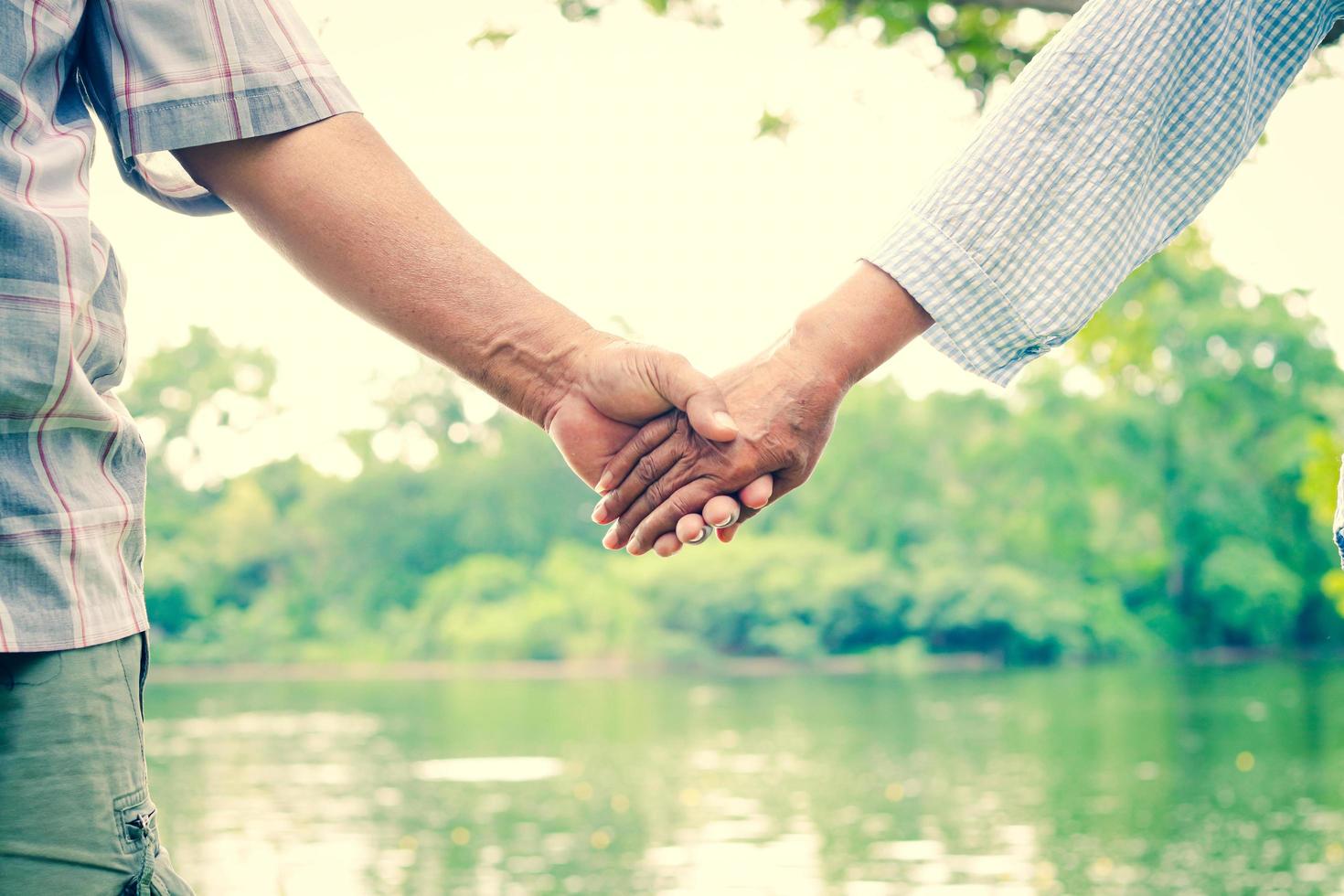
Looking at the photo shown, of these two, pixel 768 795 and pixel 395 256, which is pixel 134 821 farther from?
pixel 768 795

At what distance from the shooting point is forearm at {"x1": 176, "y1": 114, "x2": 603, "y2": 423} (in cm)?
128

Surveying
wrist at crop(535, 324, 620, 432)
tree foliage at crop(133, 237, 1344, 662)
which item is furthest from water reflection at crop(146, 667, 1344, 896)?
tree foliage at crop(133, 237, 1344, 662)

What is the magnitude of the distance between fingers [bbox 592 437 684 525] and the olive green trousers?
1.04 m

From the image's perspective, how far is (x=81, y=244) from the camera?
3.47 ft

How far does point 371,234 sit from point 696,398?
0.75 meters

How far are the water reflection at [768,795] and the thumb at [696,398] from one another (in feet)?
29.4

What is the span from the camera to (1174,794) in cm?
1514

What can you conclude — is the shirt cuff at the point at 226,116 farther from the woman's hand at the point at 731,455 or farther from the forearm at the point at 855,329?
the woman's hand at the point at 731,455

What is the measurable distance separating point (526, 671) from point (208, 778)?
21.1 metres

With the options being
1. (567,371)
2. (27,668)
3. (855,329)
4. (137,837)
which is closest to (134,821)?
(137,837)

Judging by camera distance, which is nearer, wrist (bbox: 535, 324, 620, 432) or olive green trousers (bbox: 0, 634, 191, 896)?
olive green trousers (bbox: 0, 634, 191, 896)

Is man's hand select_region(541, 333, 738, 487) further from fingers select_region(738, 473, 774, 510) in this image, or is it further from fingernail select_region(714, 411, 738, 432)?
fingers select_region(738, 473, 774, 510)

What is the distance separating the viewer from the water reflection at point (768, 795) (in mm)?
11227

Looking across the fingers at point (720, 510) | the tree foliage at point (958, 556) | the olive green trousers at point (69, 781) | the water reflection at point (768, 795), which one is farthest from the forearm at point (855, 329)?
the tree foliage at point (958, 556)
